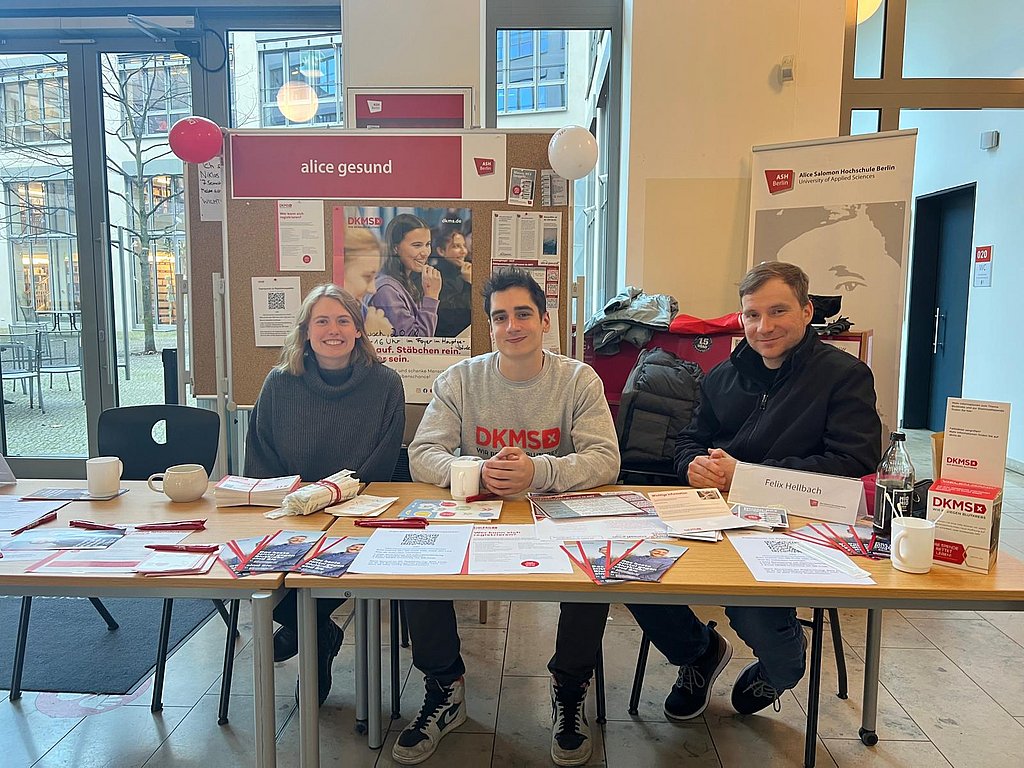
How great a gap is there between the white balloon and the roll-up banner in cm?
135

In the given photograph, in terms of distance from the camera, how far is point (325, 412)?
2082mm

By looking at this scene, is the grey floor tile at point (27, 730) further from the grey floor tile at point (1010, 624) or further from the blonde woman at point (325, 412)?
the grey floor tile at point (1010, 624)

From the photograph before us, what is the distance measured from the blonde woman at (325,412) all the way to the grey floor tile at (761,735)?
111 cm

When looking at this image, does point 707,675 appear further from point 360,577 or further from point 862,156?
point 862,156

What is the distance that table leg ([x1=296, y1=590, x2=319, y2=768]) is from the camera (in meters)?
1.32

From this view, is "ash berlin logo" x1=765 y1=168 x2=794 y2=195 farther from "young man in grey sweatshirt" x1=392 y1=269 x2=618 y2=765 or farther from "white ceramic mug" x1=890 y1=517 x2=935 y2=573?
"white ceramic mug" x1=890 y1=517 x2=935 y2=573

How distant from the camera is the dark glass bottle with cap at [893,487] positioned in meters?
1.42

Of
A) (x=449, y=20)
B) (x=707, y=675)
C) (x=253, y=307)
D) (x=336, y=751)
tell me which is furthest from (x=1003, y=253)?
(x=336, y=751)

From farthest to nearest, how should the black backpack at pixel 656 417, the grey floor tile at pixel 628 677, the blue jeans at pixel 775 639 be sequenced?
the black backpack at pixel 656 417, the grey floor tile at pixel 628 677, the blue jeans at pixel 775 639

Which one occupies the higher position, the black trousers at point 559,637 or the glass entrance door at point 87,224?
the glass entrance door at point 87,224

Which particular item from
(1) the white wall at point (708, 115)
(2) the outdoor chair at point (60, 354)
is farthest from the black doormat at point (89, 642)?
(1) the white wall at point (708, 115)

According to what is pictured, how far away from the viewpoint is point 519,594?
1259mm

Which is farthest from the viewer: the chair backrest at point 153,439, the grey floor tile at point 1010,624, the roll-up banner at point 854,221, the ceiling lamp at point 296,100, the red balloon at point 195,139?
the ceiling lamp at point 296,100

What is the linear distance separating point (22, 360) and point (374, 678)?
3767 mm
